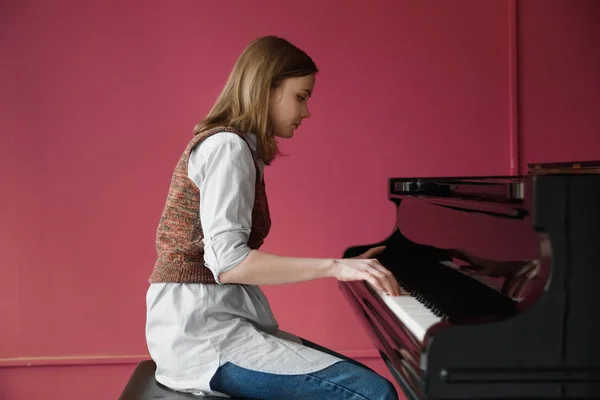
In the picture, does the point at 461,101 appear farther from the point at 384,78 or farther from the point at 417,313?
the point at 417,313

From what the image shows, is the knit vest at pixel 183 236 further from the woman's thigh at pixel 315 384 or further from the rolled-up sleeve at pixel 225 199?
the woman's thigh at pixel 315 384

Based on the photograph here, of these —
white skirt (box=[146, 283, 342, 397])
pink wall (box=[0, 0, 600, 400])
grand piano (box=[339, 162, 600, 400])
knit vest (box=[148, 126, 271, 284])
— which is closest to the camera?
grand piano (box=[339, 162, 600, 400])

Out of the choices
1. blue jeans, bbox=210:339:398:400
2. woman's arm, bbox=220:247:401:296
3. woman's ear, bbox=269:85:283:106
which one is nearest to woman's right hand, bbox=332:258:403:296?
woman's arm, bbox=220:247:401:296

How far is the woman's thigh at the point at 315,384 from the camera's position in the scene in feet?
5.22

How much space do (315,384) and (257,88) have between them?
0.73 metres

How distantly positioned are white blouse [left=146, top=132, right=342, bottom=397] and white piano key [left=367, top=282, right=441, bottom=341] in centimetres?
22

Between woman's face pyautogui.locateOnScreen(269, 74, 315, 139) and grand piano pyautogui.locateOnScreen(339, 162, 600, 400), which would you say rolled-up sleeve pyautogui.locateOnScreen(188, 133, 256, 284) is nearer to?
woman's face pyautogui.locateOnScreen(269, 74, 315, 139)

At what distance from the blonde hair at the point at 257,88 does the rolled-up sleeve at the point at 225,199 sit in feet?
0.39

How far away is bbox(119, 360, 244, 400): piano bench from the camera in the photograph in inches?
67.0

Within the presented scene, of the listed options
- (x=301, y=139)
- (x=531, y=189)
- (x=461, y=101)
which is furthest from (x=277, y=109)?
(x=461, y=101)

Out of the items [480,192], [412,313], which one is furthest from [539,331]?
[480,192]

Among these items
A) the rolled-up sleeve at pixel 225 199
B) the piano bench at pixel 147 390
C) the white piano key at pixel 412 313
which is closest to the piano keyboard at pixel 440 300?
the white piano key at pixel 412 313

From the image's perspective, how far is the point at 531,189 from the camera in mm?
1155

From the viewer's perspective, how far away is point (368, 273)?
5.05 feet
